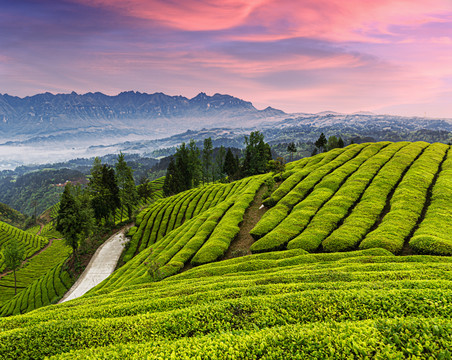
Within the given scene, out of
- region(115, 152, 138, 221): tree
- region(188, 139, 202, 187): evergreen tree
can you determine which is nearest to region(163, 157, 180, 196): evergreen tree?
region(188, 139, 202, 187): evergreen tree

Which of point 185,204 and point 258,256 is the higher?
point 258,256

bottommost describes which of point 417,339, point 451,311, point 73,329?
point 73,329

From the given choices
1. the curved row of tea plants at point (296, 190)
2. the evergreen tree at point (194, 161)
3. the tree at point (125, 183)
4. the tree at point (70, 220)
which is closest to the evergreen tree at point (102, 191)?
the tree at point (125, 183)

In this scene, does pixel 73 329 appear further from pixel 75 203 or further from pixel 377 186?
pixel 75 203

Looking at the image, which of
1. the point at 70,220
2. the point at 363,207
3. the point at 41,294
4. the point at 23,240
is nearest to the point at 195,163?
the point at 70,220

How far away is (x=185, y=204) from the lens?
70062mm

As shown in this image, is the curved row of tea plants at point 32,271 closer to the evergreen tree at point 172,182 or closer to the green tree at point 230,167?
the evergreen tree at point 172,182

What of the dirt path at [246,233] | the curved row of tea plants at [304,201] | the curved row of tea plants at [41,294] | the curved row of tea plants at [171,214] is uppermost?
the curved row of tea plants at [304,201]

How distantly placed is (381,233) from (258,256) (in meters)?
13.3

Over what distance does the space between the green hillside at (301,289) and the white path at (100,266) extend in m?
10.1

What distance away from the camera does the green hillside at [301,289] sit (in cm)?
796

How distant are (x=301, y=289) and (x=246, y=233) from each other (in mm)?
22019

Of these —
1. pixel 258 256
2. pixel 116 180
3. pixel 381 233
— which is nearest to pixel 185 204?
pixel 116 180

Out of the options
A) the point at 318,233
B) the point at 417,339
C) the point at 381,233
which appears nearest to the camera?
the point at 417,339
